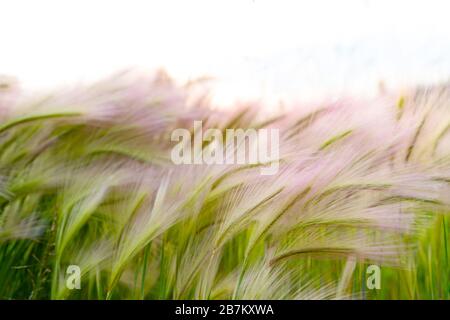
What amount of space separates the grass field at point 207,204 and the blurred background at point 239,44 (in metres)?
0.05

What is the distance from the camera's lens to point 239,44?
115 cm

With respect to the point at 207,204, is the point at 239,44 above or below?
above

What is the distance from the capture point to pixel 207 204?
1.11 metres

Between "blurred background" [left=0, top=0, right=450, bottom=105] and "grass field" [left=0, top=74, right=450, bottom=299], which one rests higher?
"blurred background" [left=0, top=0, right=450, bottom=105]

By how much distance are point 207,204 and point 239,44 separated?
0.36 meters

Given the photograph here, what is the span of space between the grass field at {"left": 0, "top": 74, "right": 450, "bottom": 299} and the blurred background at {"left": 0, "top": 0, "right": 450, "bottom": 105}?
0.05 m

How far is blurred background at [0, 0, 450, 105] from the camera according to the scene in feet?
3.74

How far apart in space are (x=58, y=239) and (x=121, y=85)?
1.15 feet

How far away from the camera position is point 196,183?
1.12 metres

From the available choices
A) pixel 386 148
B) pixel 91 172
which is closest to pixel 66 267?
pixel 91 172

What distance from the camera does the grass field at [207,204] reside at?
1099 millimetres
